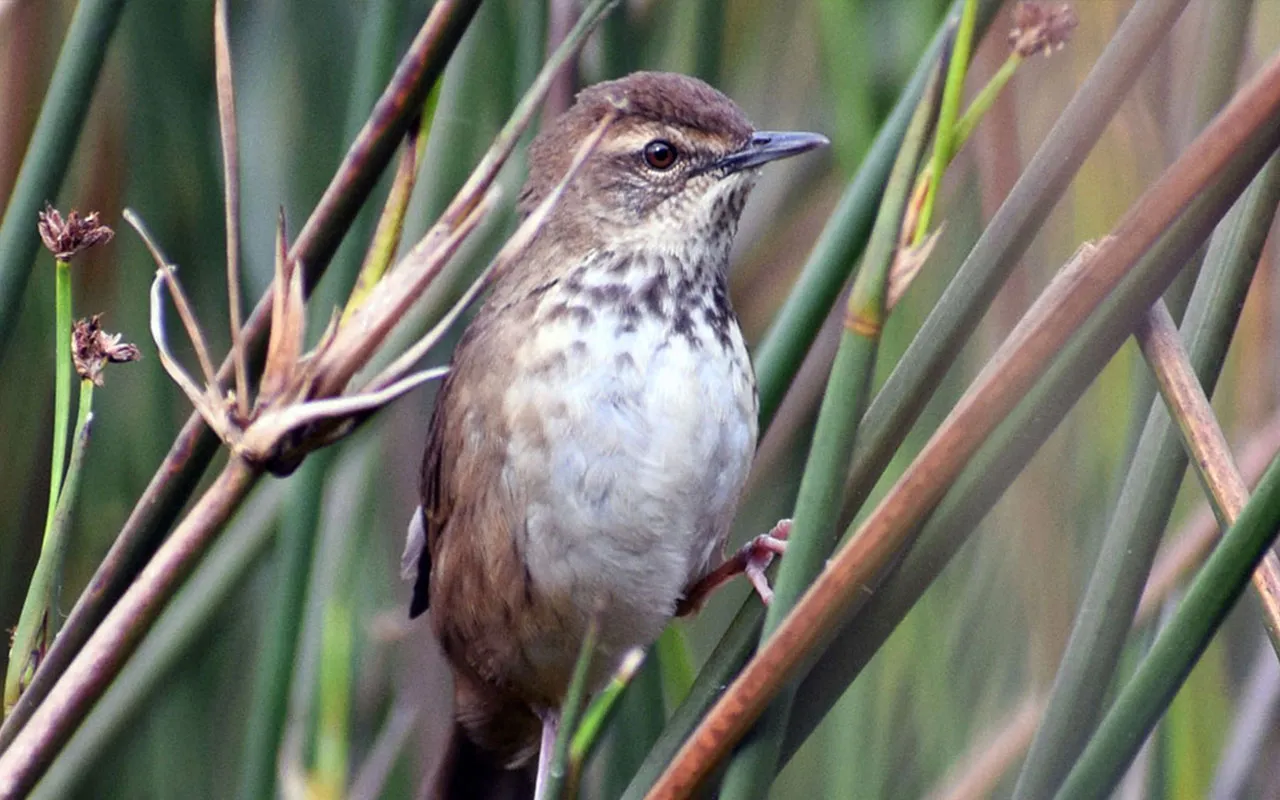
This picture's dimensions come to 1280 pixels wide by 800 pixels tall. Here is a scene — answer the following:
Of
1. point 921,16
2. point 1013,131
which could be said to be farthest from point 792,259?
point 921,16

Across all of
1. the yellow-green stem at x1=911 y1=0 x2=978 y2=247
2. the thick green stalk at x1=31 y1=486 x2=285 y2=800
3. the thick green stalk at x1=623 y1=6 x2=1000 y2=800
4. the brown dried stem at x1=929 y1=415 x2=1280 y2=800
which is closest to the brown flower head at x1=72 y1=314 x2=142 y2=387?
the thick green stalk at x1=623 y1=6 x2=1000 y2=800

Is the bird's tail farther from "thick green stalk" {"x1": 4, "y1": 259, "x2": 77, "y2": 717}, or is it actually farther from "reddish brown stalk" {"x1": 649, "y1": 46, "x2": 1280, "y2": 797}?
"reddish brown stalk" {"x1": 649, "y1": 46, "x2": 1280, "y2": 797}

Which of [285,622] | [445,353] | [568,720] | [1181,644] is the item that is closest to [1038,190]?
[1181,644]

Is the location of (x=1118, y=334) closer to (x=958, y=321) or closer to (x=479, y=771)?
(x=958, y=321)

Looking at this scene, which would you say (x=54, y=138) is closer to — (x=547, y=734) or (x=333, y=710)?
(x=333, y=710)

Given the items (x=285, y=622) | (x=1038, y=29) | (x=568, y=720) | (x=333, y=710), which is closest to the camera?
(x=568, y=720)

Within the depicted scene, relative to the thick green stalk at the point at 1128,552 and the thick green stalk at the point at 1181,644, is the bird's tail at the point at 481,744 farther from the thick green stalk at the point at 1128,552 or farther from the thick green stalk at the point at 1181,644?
the thick green stalk at the point at 1181,644

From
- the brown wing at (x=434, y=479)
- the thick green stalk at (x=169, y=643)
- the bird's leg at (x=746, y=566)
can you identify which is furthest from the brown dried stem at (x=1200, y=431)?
the thick green stalk at (x=169, y=643)
